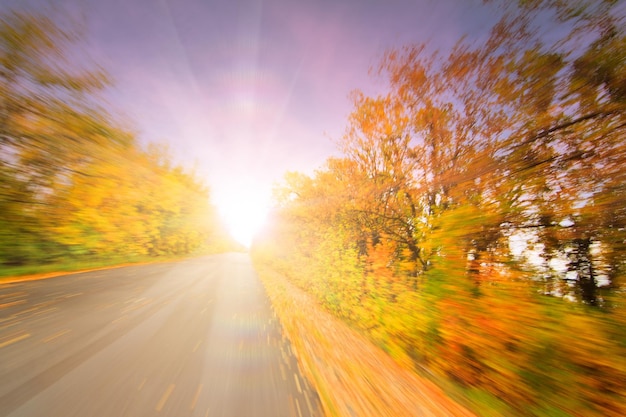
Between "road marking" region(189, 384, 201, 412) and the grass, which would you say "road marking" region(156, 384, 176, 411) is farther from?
the grass

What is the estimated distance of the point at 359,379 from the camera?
371 cm

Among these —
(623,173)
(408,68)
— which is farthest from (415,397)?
(408,68)

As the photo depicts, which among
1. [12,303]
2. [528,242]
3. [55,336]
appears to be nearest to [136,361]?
[55,336]

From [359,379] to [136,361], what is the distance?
369 cm

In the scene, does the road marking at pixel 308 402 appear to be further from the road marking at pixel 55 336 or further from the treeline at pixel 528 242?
the road marking at pixel 55 336

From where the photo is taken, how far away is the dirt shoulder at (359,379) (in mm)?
3059

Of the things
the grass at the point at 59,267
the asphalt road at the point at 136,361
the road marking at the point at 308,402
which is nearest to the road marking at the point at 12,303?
the asphalt road at the point at 136,361

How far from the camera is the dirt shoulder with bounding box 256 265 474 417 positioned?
10.0 feet

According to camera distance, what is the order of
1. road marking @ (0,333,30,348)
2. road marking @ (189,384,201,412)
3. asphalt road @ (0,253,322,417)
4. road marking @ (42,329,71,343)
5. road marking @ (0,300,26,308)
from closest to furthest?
1. asphalt road @ (0,253,322,417)
2. road marking @ (189,384,201,412)
3. road marking @ (0,333,30,348)
4. road marking @ (42,329,71,343)
5. road marking @ (0,300,26,308)

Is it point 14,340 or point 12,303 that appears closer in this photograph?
point 14,340

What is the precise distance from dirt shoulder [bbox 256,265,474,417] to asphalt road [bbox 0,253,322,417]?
0.34 m

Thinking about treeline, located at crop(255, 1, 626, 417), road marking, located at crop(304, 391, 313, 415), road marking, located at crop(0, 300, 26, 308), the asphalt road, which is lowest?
road marking, located at crop(0, 300, 26, 308)

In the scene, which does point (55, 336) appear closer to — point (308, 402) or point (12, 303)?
point (12, 303)

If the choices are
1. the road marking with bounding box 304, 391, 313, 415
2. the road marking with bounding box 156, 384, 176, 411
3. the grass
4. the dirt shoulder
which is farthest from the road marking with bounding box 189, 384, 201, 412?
the grass
